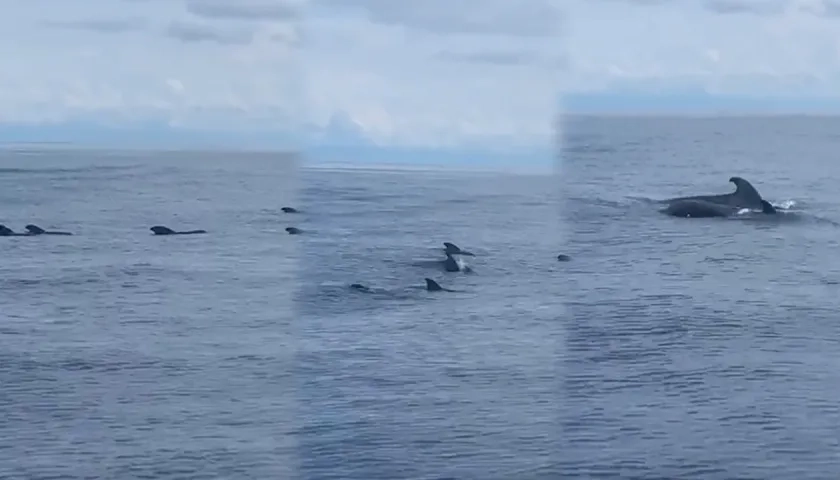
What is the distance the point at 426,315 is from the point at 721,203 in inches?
37.8

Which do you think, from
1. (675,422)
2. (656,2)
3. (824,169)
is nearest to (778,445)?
(675,422)

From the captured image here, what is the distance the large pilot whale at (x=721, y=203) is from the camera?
3402mm

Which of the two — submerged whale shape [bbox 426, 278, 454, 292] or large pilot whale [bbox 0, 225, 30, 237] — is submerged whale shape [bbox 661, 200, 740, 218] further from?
large pilot whale [bbox 0, 225, 30, 237]

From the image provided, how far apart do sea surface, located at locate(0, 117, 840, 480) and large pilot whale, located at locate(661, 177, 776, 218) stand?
29 mm

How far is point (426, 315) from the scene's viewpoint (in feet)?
11.1

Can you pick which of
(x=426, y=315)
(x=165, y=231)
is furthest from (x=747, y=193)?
(x=165, y=231)

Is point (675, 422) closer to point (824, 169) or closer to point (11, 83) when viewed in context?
point (824, 169)

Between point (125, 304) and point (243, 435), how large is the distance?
54cm

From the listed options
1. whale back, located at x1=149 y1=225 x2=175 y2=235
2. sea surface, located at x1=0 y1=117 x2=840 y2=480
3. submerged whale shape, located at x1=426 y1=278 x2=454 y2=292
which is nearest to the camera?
sea surface, located at x1=0 y1=117 x2=840 y2=480

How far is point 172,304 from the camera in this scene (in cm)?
340

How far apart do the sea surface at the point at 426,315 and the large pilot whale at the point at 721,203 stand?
0.09 feet

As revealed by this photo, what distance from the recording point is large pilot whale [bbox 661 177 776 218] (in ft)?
11.2

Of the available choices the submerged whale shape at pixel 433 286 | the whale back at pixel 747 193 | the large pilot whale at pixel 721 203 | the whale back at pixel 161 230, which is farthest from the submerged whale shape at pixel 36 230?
the whale back at pixel 747 193

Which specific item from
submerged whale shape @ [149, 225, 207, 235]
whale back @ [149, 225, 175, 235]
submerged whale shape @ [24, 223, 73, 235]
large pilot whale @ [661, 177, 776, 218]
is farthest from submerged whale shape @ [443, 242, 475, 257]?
submerged whale shape @ [24, 223, 73, 235]
